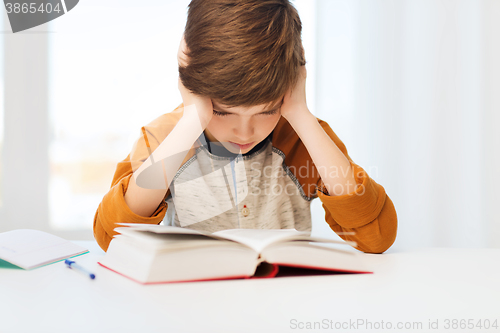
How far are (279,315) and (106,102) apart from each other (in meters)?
1.51

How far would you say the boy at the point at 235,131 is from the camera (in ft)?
1.88

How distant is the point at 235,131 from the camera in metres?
0.66

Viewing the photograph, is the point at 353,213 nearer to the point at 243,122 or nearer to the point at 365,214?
the point at 365,214

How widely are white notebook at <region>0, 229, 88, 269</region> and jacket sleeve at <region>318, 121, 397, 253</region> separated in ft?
1.47

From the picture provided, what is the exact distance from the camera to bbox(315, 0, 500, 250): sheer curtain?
151cm

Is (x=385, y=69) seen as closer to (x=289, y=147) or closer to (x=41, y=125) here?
(x=289, y=147)

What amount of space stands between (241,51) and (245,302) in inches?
15.7

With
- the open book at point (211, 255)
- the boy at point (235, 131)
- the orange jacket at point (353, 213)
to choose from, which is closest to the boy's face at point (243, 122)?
the boy at point (235, 131)

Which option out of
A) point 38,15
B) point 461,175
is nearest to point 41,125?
point 38,15

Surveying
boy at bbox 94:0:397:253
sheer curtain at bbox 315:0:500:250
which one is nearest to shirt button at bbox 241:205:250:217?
boy at bbox 94:0:397:253

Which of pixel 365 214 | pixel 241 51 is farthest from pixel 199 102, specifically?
pixel 365 214

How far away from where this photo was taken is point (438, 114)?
59.2 inches

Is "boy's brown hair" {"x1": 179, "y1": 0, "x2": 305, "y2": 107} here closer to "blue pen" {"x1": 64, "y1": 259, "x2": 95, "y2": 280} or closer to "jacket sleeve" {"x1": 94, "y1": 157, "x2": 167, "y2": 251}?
"jacket sleeve" {"x1": 94, "y1": 157, "x2": 167, "y2": 251}

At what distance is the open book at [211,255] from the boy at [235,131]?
8.6 inches
